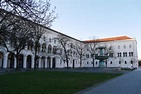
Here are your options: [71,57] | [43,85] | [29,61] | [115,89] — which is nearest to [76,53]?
[71,57]

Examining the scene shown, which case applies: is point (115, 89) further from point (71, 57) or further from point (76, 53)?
point (76, 53)

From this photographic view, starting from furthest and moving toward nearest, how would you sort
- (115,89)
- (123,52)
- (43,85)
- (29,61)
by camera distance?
(123,52) < (29,61) < (43,85) < (115,89)

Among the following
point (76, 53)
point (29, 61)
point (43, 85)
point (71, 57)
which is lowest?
point (43, 85)


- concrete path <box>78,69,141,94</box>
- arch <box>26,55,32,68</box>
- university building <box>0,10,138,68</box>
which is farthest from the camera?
university building <box>0,10,138,68</box>

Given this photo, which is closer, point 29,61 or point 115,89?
point 115,89

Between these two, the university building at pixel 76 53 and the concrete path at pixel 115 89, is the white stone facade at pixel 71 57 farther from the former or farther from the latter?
the concrete path at pixel 115 89

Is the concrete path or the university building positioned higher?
the university building

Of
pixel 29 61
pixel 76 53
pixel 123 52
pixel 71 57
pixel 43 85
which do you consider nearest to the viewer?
pixel 43 85

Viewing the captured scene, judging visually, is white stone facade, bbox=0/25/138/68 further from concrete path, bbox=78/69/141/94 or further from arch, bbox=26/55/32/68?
concrete path, bbox=78/69/141/94

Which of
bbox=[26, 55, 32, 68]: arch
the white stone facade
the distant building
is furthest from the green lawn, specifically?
the distant building

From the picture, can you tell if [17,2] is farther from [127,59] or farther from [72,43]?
[127,59]

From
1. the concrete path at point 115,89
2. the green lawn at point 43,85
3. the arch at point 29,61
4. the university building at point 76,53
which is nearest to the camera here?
the green lawn at point 43,85

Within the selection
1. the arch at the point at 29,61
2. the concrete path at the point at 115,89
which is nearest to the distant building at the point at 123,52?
the arch at the point at 29,61

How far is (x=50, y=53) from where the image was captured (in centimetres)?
7044
